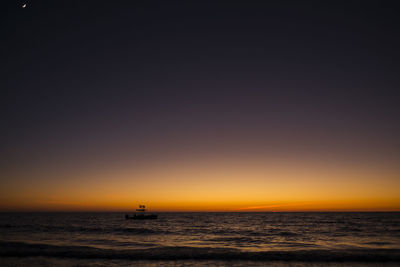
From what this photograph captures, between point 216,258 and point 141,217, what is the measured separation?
64388mm

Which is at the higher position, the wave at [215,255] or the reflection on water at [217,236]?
the wave at [215,255]

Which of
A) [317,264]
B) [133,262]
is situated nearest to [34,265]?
[133,262]

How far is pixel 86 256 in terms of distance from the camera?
22234 mm

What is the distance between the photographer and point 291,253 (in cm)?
2358

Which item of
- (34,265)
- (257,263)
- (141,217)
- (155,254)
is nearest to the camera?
(34,265)

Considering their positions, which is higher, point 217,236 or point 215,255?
point 215,255

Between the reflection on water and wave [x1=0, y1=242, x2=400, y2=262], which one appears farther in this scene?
the reflection on water

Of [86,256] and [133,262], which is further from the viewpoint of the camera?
[86,256]

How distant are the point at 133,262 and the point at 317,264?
507 inches

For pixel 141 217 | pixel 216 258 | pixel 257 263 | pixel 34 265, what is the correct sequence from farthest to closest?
1. pixel 141 217
2. pixel 216 258
3. pixel 257 263
4. pixel 34 265

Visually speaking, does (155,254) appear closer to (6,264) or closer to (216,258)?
(216,258)

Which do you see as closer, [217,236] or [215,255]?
[215,255]

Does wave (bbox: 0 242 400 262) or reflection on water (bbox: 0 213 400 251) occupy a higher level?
wave (bbox: 0 242 400 262)

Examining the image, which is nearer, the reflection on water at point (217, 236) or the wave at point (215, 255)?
the wave at point (215, 255)
